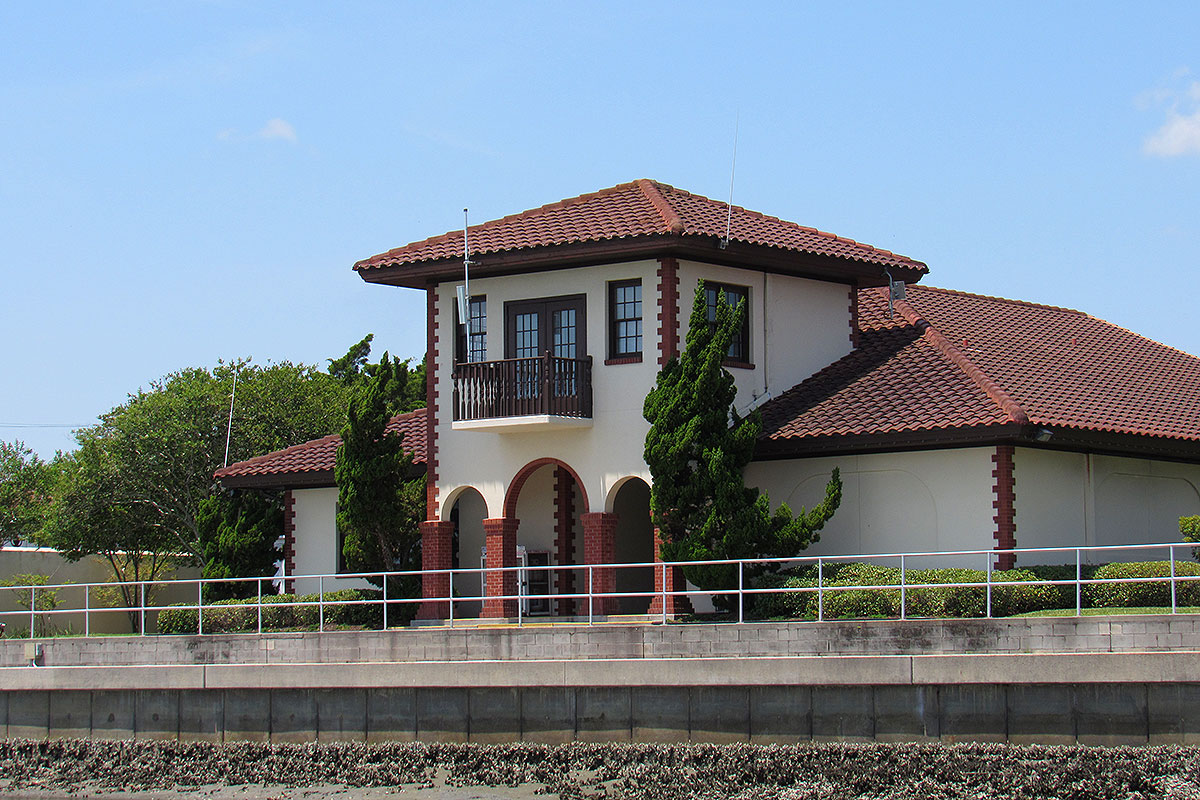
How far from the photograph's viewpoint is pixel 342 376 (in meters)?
59.9

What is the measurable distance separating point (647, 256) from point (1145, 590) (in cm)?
1031

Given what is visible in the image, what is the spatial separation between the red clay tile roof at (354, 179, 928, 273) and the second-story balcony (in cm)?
209

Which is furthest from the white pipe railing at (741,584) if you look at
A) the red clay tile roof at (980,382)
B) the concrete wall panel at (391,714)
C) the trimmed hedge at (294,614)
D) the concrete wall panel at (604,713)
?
the red clay tile roof at (980,382)

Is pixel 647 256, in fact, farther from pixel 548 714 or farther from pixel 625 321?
pixel 548 714

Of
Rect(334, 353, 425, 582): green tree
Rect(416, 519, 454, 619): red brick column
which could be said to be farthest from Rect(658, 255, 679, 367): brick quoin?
Rect(334, 353, 425, 582): green tree

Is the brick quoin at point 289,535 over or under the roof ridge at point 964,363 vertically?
under

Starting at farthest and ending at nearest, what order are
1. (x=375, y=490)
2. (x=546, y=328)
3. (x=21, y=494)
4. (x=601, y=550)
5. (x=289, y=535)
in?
(x=21, y=494), (x=289, y=535), (x=375, y=490), (x=546, y=328), (x=601, y=550)

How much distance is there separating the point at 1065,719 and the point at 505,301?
523 inches

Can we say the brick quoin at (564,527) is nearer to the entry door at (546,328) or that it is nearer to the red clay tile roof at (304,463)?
the entry door at (546,328)

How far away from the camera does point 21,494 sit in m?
58.1

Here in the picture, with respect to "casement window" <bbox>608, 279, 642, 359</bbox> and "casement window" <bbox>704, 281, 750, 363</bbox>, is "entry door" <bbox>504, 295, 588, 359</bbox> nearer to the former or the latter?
"casement window" <bbox>608, 279, 642, 359</bbox>

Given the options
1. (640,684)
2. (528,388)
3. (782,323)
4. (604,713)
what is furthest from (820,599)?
(782,323)

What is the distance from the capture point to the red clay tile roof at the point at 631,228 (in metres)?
28.6

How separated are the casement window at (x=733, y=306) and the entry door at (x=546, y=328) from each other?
2261 mm
